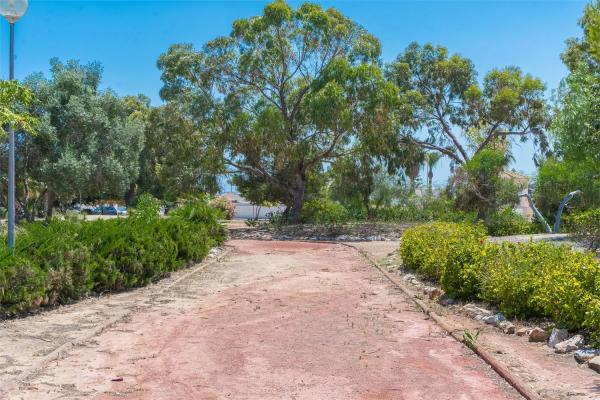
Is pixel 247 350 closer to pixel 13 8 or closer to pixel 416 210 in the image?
pixel 13 8

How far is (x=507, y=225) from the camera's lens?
28156 millimetres

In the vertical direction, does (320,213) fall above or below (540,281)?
above

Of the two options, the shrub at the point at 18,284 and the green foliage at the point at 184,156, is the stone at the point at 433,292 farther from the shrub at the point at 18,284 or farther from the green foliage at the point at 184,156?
the green foliage at the point at 184,156

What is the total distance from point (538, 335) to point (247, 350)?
3288 mm

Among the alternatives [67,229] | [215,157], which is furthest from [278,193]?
[67,229]

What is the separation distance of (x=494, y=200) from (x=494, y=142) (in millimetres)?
14725

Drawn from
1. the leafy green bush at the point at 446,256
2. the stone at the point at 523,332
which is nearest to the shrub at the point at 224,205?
the leafy green bush at the point at 446,256

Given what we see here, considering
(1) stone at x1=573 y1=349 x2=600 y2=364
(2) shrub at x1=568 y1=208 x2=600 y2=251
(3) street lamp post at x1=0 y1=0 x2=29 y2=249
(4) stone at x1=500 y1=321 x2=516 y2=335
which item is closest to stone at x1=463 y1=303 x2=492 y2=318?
(4) stone at x1=500 y1=321 x2=516 y2=335

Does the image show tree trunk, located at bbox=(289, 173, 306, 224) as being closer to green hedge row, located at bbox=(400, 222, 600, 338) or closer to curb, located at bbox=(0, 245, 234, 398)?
green hedge row, located at bbox=(400, 222, 600, 338)

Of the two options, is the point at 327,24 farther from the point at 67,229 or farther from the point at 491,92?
the point at 67,229

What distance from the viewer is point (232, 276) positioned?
13.7m

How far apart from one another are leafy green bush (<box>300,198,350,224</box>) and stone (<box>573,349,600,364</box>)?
2743 cm

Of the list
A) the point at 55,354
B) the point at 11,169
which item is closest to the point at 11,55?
the point at 11,169

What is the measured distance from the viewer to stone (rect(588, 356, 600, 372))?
5.72m
